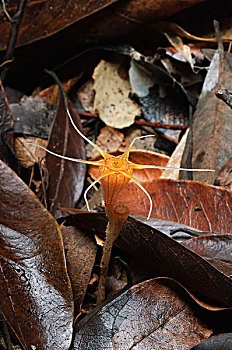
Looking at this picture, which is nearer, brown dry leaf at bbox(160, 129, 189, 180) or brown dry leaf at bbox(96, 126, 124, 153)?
brown dry leaf at bbox(160, 129, 189, 180)

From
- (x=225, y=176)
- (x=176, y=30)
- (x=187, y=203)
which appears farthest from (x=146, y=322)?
(x=176, y=30)

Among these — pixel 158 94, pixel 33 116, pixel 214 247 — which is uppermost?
pixel 158 94

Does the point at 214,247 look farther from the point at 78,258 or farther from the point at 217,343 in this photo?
the point at 78,258

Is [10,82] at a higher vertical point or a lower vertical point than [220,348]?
higher

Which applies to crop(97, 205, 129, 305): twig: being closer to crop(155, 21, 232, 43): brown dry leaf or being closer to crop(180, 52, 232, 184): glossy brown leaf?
crop(180, 52, 232, 184): glossy brown leaf

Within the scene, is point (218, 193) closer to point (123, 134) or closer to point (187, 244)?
point (187, 244)

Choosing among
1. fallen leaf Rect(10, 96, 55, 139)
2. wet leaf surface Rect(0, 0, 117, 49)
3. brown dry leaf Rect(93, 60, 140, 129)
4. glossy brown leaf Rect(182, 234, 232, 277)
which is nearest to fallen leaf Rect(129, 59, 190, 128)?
brown dry leaf Rect(93, 60, 140, 129)

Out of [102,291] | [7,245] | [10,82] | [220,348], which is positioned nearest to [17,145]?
[10,82]
